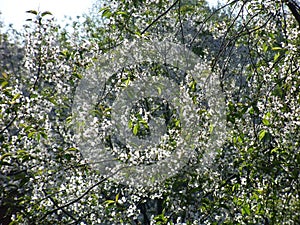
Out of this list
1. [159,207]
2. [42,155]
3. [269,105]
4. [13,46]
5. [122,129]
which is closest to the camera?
[269,105]

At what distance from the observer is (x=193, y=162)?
4328 millimetres

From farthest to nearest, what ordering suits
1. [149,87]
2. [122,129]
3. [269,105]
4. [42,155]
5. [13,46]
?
[13,46] < [149,87] < [122,129] < [42,155] < [269,105]

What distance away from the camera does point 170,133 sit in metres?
4.00

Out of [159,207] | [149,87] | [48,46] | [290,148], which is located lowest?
[290,148]

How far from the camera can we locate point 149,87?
5.00 metres

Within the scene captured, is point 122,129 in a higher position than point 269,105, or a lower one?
higher

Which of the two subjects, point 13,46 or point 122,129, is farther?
point 13,46

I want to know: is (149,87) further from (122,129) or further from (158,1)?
(158,1)

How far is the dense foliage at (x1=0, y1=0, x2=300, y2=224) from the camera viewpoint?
7.90 feet

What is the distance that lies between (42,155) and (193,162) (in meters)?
1.61

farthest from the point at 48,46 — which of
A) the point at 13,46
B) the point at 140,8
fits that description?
the point at 13,46

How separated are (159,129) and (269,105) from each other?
218 cm

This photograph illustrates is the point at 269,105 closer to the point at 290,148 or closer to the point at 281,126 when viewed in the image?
the point at 281,126

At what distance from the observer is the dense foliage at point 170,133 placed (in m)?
2.41
